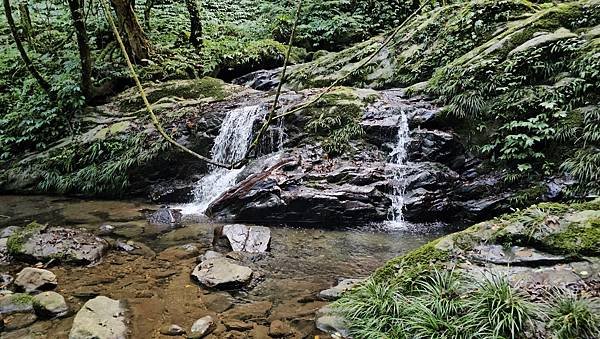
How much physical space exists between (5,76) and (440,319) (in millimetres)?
14018

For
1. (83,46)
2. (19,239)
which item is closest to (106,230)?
(19,239)

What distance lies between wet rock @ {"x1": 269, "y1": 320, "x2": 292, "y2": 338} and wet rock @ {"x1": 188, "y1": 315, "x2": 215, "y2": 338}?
55 centimetres

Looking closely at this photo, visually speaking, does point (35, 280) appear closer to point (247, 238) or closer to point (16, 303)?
point (16, 303)

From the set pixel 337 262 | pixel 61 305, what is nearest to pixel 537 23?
pixel 337 262

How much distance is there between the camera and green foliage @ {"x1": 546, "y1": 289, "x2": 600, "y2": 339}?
2748mm

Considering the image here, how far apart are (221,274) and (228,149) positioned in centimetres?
502

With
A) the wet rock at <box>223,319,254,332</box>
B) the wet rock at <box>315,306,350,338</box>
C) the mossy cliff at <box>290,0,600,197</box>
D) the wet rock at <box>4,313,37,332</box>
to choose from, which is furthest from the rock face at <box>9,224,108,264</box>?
the mossy cliff at <box>290,0,600,197</box>

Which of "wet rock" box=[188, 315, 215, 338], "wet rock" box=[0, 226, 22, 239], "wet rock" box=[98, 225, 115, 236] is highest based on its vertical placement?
"wet rock" box=[0, 226, 22, 239]

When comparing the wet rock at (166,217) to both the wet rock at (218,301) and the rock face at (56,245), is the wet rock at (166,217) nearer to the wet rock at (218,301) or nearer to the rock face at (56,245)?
the rock face at (56,245)

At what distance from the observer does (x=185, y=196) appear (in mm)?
9141

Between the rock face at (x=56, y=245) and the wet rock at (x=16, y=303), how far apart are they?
119 cm

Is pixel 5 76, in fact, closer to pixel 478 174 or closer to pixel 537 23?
pixel 478 174

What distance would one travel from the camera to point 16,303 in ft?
13.5

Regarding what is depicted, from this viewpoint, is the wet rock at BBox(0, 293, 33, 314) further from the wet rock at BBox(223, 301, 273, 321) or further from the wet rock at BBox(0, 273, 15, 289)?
the wet rock at BBox(223, 301, 273, 321)
